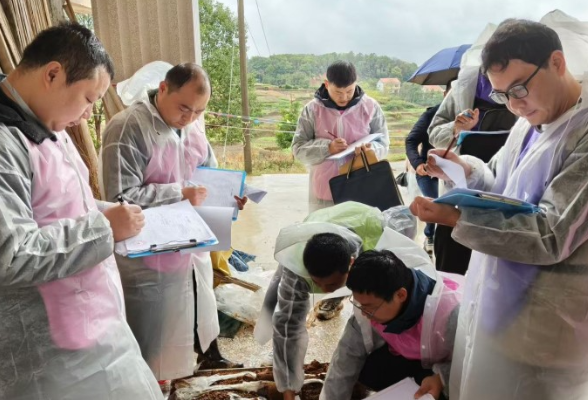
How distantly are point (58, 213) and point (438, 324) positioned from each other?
1117 millimetres

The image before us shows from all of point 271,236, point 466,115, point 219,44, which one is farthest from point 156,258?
point 219,44

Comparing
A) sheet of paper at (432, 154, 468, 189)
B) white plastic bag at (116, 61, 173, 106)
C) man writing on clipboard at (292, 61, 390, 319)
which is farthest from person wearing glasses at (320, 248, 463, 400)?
white plastic bag at (116, 61, 173, 106)

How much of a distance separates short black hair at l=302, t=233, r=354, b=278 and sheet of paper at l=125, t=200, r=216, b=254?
12.0 inches

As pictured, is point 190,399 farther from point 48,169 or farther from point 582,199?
point 582,199

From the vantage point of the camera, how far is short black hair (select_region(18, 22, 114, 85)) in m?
0.95

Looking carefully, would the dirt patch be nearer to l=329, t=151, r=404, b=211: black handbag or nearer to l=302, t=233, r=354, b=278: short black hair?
l=302, t=233, r=354, b=278: short black hair

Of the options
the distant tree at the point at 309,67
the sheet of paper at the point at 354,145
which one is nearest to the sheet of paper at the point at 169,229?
the sheet of paper at the point at 354,145

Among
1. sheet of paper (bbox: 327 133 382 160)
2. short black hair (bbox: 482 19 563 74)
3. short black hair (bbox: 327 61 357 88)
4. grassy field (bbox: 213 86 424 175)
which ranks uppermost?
short black hair (bbox: 482 19 563 74)

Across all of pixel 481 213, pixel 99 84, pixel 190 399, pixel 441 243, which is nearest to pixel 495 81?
pixel 481 213

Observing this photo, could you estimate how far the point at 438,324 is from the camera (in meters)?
1.34

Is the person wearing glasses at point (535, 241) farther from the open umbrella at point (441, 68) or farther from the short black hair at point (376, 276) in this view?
the open umbrella at point (441, 68)

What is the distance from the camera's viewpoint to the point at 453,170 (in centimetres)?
129

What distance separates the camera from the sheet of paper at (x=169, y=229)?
3.94ft

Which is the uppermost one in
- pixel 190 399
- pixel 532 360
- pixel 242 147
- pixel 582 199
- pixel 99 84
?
pixel 99 84
